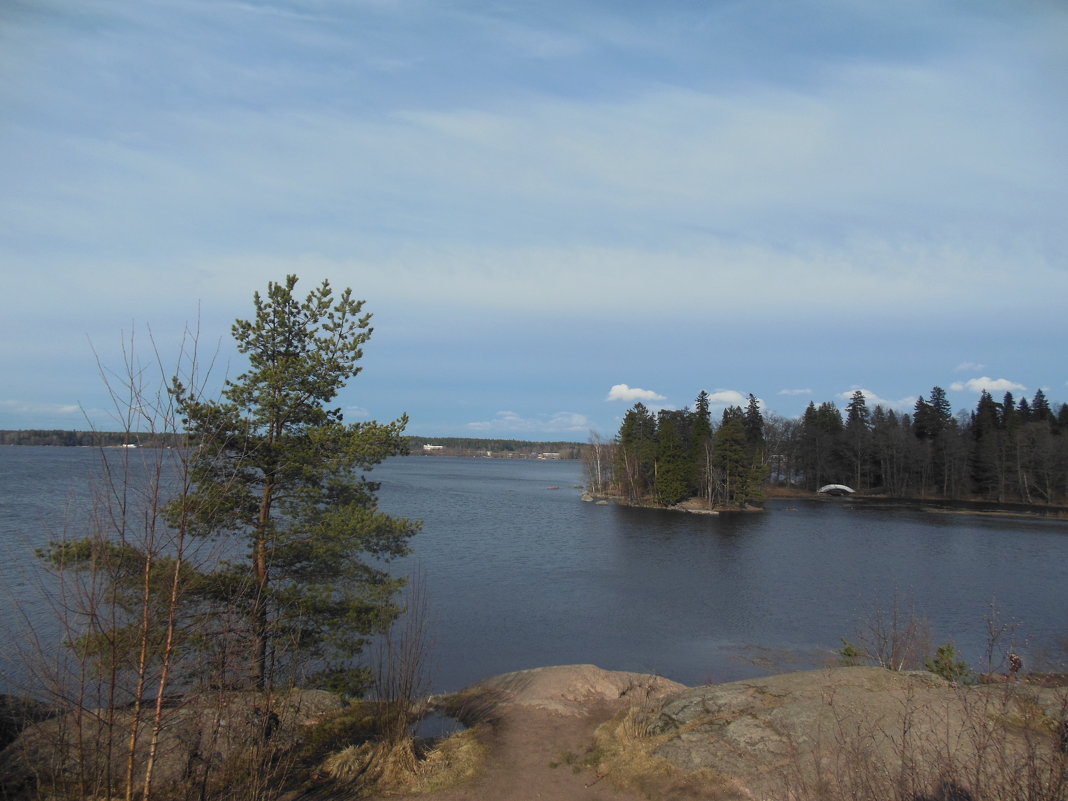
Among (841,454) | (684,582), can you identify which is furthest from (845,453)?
(684,582)

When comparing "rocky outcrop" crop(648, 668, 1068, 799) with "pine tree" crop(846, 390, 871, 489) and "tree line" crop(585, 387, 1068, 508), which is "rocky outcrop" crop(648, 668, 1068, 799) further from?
"pine tree" crop(846, 390, 871, 489)

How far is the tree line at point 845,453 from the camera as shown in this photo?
224 ft

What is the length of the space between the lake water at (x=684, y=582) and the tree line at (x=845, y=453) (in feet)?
36.2

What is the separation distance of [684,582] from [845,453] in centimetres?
6915

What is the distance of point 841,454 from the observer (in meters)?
93.8

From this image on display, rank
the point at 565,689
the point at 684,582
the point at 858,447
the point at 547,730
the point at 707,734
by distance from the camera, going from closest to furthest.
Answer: the point at 707,734, the point at 547,730, the point at 565,689, the point at 684,582, the point at 858,447

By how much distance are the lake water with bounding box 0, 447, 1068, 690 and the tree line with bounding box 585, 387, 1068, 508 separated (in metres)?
11.0

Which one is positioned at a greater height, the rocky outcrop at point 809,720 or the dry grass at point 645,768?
the rocky outcrop at point 809,720

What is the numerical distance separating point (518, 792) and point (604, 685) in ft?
15.7

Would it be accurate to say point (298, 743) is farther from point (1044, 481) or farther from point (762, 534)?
point (1044, 481)

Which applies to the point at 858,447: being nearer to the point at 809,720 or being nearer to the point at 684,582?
the point at 684,582

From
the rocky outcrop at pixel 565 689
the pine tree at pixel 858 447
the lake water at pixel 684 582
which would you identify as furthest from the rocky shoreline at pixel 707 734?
the pine tree at pixel 858 447

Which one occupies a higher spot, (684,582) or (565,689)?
(565,689)

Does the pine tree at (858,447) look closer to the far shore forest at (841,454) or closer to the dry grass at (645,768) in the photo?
the far shore forest at (841,454)
